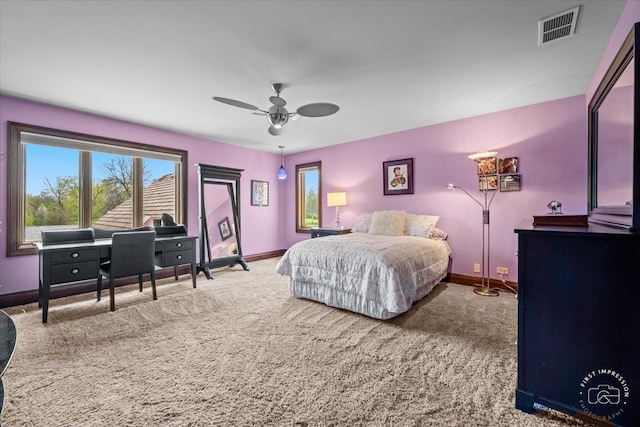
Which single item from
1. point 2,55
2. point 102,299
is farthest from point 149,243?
point 2,55

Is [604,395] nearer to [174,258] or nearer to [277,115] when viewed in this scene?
[277,115]

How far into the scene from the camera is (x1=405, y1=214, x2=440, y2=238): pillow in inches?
159

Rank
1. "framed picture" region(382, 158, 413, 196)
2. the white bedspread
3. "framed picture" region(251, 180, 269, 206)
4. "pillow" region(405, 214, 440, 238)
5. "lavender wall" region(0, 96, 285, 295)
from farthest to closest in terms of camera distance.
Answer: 1. "framed picture" region(251, 180, 269, 206)
2. "framed picture" region(382, 158, 413, 196)
3. "pillow" region(405, 214, 440, 238)
4. "lavender wall" region(0, 96, 285, 295)
5. the white bedspread

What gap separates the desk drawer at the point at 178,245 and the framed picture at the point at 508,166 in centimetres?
448

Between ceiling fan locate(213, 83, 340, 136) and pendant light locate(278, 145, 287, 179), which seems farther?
pendant light locate(278, 145, 287, 179)

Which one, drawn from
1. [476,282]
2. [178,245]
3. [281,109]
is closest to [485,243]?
[476,282]

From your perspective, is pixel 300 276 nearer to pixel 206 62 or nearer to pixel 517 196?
pixel 206 62

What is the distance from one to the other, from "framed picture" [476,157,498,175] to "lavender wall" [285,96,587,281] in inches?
5.3

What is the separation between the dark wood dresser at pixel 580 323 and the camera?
1.26 m

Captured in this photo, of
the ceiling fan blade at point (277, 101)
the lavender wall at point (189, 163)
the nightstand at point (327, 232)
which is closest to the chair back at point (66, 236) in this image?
the lavender wall at point (189, 163)

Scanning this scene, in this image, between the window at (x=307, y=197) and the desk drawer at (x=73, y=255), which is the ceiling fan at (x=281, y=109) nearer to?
the desk drawer at (x=73, y=255)

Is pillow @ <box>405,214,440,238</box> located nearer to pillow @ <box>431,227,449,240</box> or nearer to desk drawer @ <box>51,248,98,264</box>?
pillow @ <box>431,227,449,240</box>

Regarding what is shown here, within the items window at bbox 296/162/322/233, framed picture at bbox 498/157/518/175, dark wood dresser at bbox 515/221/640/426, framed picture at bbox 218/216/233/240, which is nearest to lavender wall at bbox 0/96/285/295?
framed picture at bbox 218/216/233/240

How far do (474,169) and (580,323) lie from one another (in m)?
3.01
